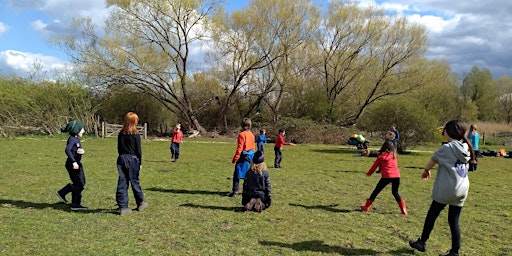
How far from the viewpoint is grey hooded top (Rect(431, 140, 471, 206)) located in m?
4.61

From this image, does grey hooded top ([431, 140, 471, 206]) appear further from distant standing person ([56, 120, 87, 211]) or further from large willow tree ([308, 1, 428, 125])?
large willow tree ([308, 1, 428, 125])

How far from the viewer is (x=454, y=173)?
182 inches

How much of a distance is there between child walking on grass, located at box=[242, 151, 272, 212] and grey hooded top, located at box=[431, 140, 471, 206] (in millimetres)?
3152

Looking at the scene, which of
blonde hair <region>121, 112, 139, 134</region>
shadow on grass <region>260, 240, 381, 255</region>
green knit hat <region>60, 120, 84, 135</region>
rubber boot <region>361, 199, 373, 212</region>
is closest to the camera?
shadow on grass <region>260, 240, 381, 255</region>

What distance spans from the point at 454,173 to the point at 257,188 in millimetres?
3388

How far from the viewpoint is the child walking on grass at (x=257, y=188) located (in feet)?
22.9

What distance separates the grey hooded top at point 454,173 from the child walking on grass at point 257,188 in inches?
124

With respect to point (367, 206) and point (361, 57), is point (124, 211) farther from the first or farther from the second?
point (361, 57)

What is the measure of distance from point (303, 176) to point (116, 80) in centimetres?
2818

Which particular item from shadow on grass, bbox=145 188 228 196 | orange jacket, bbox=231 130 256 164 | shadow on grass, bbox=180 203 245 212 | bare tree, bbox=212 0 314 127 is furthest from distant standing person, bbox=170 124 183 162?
bare tree, bbox=212 0 314 127

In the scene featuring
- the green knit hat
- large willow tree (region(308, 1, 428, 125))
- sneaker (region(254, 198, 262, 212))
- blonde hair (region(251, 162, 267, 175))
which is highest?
large willow tree (region(308, 1, 428, 125))

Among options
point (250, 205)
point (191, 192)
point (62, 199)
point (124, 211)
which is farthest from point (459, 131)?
point (62, 199)

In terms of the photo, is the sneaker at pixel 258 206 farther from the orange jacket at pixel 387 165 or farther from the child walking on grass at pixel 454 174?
the child walking on grass at pixel 454 174

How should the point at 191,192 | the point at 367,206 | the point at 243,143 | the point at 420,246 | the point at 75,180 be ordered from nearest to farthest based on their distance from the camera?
the point at 420,246, the point at 75,180, the point at 367,206, the point at 243,143, the point at 191,192
